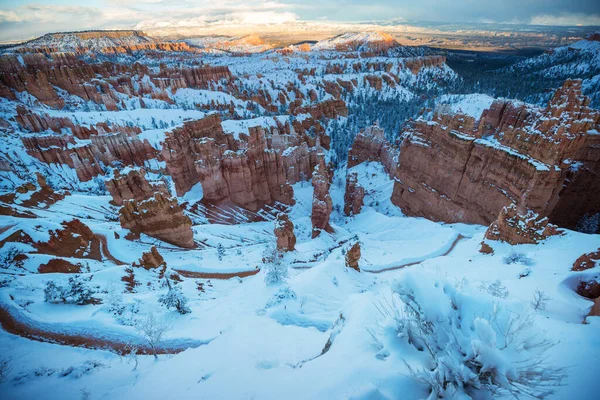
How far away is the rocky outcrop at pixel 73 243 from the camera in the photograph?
1642cm

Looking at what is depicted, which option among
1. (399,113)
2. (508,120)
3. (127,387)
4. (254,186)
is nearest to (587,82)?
(399,113)

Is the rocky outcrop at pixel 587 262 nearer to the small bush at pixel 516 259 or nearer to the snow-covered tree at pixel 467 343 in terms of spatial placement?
the small bush at pixel 516 259

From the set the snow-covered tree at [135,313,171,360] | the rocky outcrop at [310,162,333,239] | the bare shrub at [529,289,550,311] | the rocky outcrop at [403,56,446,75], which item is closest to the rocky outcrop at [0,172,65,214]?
the snow-covered tree at [135,313,171,360]

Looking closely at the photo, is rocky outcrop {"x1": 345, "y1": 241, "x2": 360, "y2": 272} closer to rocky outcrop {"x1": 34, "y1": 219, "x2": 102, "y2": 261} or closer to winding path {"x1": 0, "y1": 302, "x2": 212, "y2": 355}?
winding path {"x1": 0, "y1": 302, "x2": 212, "y2": 355}

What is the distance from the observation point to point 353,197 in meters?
35.1

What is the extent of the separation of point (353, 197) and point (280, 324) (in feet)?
89.1

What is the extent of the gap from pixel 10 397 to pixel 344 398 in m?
8.15

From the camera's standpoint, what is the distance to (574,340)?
4.79m

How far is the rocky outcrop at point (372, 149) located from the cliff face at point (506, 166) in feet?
37.0

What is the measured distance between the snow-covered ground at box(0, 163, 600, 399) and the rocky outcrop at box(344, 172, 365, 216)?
13593 mm

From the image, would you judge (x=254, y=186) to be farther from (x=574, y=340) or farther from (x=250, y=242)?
(x=574, y=340)

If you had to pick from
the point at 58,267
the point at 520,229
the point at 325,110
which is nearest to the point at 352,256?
the point at 520,229

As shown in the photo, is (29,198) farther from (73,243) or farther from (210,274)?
(210,274)

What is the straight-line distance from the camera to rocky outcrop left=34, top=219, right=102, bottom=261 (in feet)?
53.9
